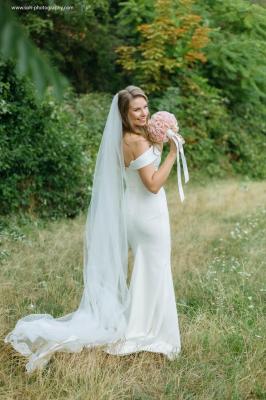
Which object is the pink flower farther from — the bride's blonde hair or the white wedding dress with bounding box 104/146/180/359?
the white wedding dress with bounding box 104/146/180/359

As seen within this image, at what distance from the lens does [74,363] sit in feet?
11.5

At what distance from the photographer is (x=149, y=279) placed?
12.6ft

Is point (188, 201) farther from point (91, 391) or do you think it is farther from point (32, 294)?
point (91, 391)

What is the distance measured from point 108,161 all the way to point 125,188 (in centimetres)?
21

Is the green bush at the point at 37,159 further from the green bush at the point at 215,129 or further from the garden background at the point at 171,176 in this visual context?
the green bush at the point at 215,129

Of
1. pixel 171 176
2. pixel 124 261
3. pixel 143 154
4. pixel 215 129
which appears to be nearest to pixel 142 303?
pixel 124 261

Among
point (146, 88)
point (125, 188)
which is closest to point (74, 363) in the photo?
point (125, 188)

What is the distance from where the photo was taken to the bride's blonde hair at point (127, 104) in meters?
3.62

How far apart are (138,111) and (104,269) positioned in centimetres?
108

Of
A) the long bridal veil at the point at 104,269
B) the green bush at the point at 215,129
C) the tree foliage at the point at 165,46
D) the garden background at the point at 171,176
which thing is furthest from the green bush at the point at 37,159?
the green bush at the point at 215,129

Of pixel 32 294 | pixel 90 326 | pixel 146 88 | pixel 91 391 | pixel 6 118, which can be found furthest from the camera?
pixel 146 88

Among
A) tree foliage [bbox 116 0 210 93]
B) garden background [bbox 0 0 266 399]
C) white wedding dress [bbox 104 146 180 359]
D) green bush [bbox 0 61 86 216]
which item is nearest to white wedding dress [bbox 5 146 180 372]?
white wedding dress [bbox 104 146 180 359]

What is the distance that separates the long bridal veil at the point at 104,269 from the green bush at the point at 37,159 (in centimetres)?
313

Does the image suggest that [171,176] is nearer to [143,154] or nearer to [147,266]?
[147,266]
